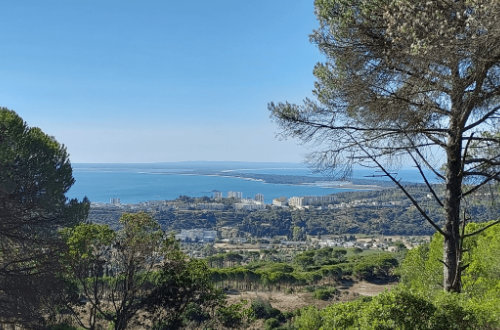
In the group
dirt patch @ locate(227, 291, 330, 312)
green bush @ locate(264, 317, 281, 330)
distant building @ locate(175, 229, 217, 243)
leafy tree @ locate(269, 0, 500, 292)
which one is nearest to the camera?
leafy tree @ locate(269, 0, 500, 292)

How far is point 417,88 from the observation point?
11.7 ft

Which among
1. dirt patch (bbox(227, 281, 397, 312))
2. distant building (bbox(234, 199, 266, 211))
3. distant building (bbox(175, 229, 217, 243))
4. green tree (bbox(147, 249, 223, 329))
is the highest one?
green tree (bbox(147, 249, 223, 329))

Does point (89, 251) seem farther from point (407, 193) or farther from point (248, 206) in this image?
point (248, 206)

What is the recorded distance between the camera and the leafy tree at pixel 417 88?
297cm

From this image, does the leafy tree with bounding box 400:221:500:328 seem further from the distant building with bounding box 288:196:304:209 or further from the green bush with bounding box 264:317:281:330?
the distant building with bounding box 288:196:304:209

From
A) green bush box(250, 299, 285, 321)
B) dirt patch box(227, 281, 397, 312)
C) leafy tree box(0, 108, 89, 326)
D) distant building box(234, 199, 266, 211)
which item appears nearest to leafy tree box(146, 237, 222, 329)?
leafy tree box(0, 108, 89, 326)

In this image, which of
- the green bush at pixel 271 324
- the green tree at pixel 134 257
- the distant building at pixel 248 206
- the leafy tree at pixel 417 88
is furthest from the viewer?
the distant building at pixel 248 206

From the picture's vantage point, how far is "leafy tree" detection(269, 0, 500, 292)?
2.97 metres

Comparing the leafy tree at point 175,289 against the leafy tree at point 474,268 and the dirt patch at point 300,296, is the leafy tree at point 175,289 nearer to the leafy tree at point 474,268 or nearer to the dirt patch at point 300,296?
the leafy tree at point 474,268

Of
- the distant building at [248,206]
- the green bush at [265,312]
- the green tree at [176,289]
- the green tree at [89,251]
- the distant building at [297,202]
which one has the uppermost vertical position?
the green tree at [89,251]

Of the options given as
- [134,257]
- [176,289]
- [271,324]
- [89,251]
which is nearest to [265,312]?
[271,324]

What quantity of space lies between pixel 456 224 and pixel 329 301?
10.5m

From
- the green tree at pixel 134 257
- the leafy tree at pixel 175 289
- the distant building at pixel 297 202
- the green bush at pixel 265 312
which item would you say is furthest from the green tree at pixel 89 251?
the distant building at pixel 297 202

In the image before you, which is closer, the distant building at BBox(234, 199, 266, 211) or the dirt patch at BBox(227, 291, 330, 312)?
the dirt patch at BBox(227, 291, 330, 312)
